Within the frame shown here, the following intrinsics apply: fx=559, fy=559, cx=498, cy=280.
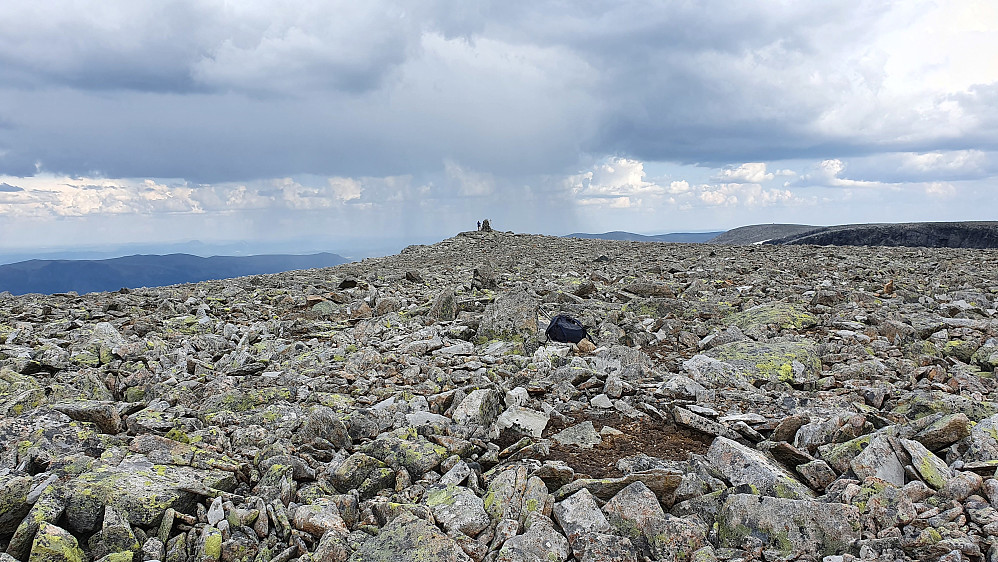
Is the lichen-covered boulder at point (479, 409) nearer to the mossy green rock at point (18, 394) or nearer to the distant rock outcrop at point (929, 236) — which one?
the mossy green rock at point (18, 394)

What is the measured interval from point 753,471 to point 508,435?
234 centimetres

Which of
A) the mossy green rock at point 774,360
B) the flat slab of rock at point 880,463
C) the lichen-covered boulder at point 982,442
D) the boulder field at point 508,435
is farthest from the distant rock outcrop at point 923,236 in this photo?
the flat slab of rock at point 880,463

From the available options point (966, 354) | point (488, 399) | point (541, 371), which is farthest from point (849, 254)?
point (488, 399)

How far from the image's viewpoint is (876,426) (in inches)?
213

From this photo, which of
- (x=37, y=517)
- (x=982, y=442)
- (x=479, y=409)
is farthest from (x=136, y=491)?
(x=982, y=442)

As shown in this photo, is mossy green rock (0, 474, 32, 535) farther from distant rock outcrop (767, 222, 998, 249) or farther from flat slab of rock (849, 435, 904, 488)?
distant rock outcrop (767, 222, 998, 249)

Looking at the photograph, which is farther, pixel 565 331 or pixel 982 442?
pixel 565 331

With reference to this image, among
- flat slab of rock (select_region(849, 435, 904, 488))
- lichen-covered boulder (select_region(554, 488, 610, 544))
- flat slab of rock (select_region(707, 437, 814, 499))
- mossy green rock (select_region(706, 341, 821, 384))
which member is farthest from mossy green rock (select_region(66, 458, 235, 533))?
mossy green rock (select_region(706, 341, 821, 384))

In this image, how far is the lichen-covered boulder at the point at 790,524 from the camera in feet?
12.4

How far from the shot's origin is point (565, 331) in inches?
370

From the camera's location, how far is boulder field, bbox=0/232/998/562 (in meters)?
3.85

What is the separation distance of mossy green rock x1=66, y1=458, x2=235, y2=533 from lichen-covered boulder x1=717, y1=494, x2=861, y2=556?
3.87 meters

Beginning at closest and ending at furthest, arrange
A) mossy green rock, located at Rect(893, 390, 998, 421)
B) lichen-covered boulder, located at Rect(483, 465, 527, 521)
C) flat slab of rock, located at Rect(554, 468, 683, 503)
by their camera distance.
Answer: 1. lichen-covered boulder, located at Rect(483, 465, 527, 521)
2. flat slab of rock, located at Rect(554, 468, 683, 503)
3. mossy green rock, located at Rect(893, 390, 998, 421)

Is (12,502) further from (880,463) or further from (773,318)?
(773,318)
